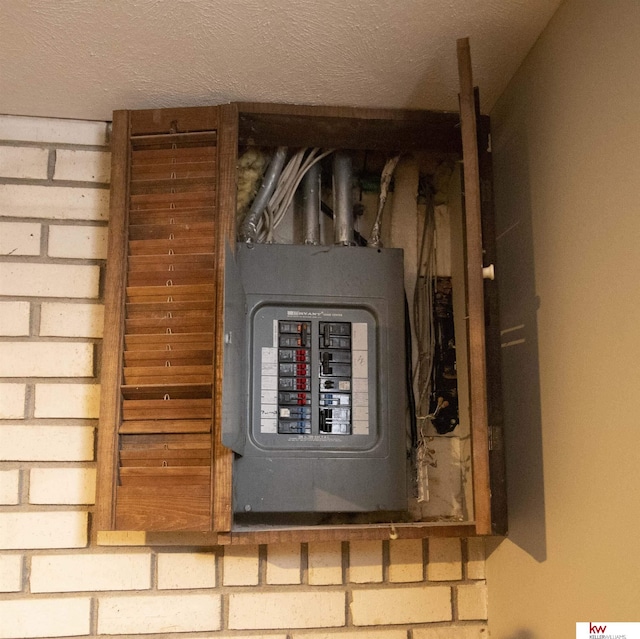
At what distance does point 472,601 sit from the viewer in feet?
5.18

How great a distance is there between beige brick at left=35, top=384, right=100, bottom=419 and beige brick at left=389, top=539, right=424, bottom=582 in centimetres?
78

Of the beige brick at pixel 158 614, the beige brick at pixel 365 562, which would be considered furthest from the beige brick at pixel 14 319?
the beige brick at pixel 365 562

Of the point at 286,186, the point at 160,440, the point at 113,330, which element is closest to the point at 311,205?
the point at 286,186

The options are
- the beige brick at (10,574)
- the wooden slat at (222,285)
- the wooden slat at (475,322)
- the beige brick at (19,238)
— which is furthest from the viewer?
the beige brick at (19,238)

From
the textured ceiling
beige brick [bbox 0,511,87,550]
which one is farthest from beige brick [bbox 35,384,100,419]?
the textured ceiling

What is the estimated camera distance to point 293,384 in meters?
1.53

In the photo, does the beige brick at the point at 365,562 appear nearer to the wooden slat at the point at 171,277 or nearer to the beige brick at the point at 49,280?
the wooden slat at the point at 171,277

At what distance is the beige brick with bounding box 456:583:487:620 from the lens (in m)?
1.57

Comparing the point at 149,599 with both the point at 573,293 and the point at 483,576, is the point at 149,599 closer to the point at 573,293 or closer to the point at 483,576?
the point at 483,576

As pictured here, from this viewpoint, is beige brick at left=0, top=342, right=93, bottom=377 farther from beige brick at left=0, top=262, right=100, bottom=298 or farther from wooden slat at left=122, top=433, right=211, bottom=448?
wooden slat at left=122, top=433, right=211, bottom=448

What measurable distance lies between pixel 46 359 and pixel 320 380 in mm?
650

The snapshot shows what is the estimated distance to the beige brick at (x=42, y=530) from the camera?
1.50 meters

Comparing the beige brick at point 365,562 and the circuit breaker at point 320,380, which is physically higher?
the circuit breaker at point 320,380

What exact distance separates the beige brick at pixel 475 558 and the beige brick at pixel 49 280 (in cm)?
110
